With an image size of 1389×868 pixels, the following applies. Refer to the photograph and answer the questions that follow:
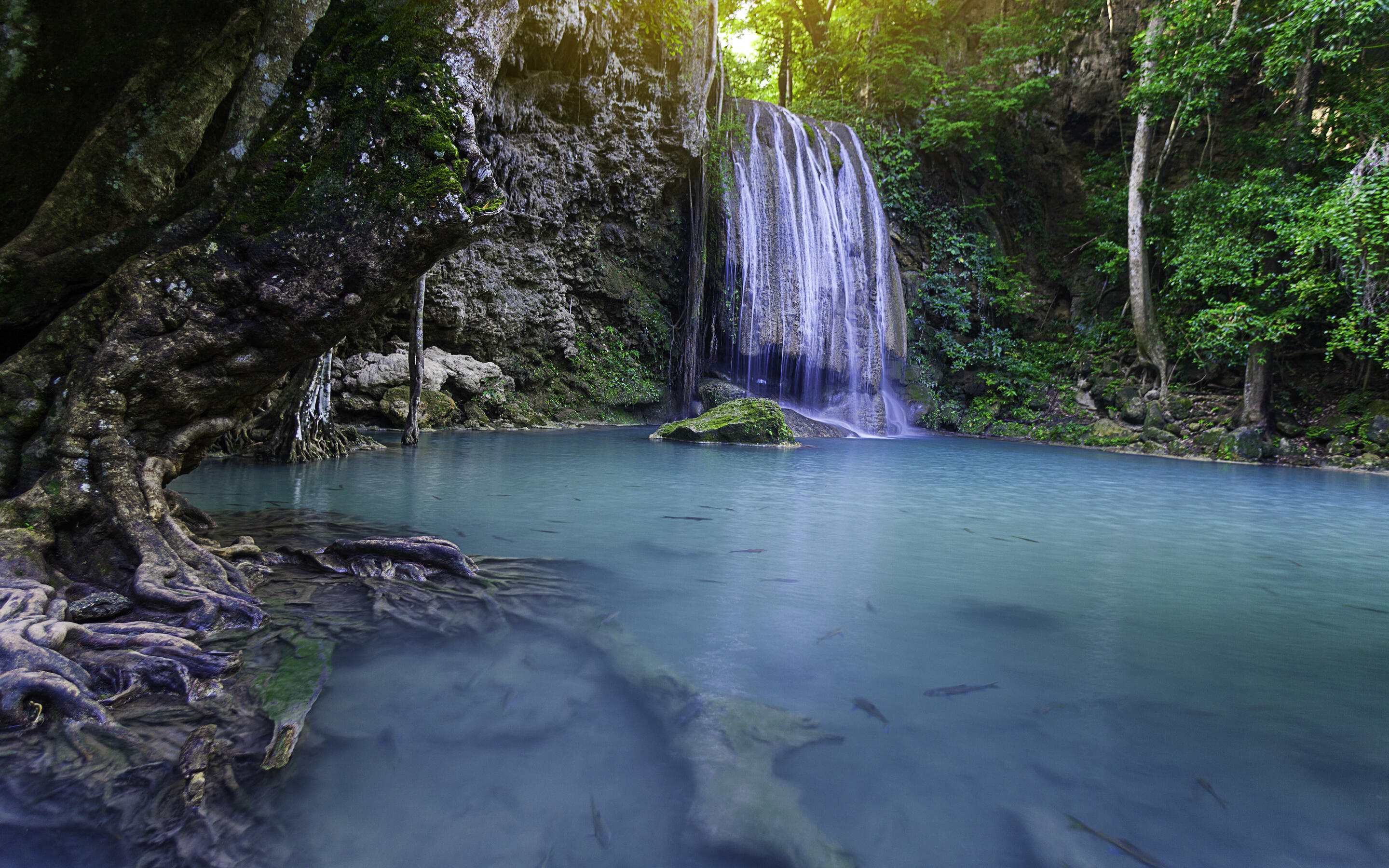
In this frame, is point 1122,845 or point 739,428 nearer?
point 1122,845

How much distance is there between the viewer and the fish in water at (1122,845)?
4.11ft

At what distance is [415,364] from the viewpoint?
8984mm

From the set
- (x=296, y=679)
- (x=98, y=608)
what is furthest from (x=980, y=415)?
(x=98, y=608)

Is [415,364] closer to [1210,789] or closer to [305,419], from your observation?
[305,419]

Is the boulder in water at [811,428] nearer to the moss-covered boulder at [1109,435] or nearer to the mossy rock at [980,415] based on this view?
the mossy rock at [980,415]

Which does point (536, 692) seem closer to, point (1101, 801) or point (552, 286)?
point (1101, 801)

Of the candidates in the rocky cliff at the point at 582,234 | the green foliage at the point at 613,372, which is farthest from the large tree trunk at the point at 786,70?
the green foliage at the point at 613,372

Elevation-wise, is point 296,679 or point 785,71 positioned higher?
point 785,71

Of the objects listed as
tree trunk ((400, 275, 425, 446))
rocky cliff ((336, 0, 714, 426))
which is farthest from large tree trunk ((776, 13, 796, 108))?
tree trunk ((400, 275, 425, 446))

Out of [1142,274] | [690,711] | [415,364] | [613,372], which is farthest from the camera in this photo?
[613,372]

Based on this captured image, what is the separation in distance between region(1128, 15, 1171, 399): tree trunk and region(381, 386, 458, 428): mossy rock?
530 inches

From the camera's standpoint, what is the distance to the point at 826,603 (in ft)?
9.08

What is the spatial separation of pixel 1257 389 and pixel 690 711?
13.2 meters

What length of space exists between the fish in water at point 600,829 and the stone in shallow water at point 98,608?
180 cm
